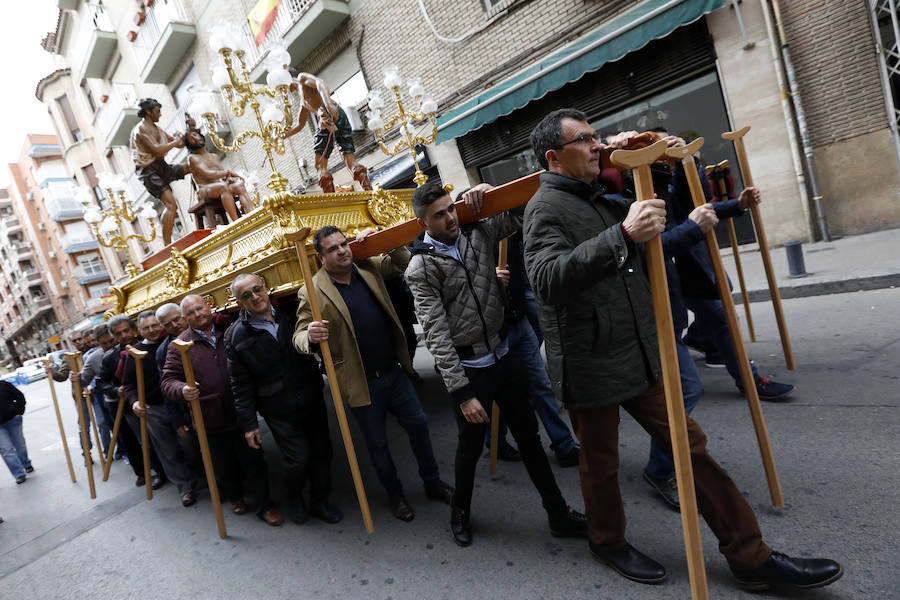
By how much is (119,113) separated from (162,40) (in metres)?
5.17

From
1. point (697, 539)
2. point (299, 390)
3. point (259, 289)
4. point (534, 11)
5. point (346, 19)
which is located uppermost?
point (346, 19)

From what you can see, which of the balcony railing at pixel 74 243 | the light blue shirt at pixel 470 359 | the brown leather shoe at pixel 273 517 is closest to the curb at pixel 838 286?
the light blue shirt at pixel 470 359

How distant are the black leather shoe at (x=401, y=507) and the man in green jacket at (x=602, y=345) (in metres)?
1.55


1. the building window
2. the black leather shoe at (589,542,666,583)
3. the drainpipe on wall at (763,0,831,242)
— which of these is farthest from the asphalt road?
the building window

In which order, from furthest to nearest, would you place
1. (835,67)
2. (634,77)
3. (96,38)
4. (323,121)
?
(96,38), (634,77), (835,67), (323,121)

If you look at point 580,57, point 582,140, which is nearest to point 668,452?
point 582,140

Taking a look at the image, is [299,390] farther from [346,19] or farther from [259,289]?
[346,19]

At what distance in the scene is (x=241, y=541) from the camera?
3.51 meters

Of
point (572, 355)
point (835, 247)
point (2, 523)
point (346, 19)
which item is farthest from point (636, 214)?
point (346, 19)

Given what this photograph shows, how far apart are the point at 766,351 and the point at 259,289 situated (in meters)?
4.33

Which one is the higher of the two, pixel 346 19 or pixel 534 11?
pixel 346 19

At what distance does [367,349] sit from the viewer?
3193 millimetres

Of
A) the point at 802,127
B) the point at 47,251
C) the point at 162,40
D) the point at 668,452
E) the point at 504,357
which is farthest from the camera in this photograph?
the point at 47,251

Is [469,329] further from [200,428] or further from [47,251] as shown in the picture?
[47,251]
